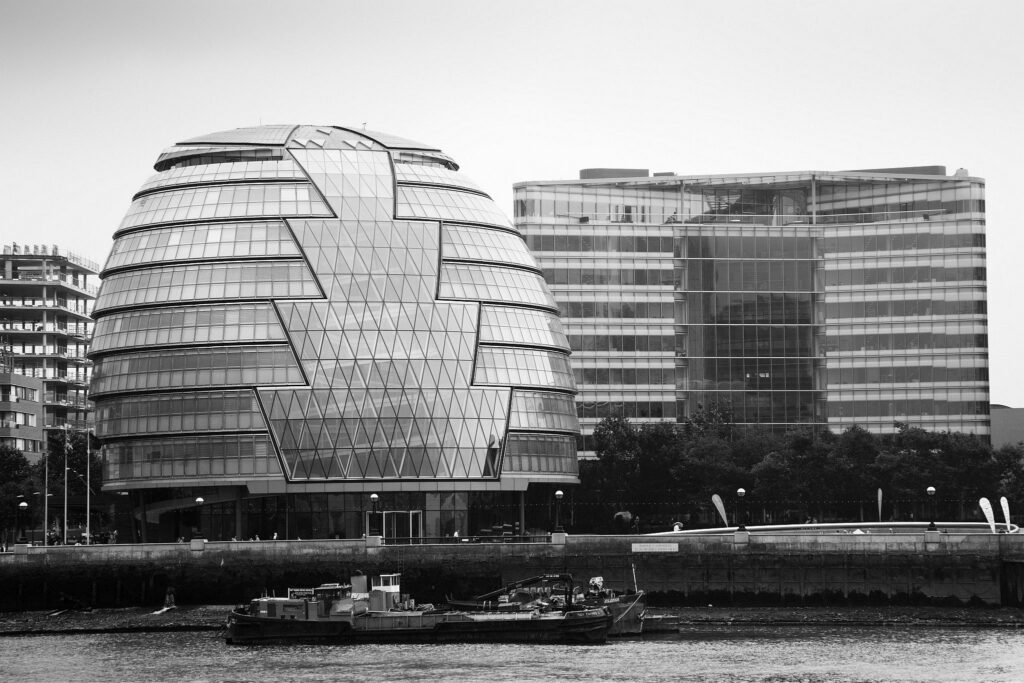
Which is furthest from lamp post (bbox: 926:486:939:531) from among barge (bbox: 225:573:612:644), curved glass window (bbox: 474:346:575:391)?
curved glass window (bbox: 474:346:575:391)

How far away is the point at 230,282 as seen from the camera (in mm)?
131375

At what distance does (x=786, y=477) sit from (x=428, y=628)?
59.1 m

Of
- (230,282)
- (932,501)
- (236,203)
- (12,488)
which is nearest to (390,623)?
(230,282)

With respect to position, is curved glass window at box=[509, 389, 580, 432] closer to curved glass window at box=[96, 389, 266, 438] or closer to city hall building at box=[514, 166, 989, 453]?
curved glass window at box=[96, 389, 266, 438]

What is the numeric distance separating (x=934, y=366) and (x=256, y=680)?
11242cm

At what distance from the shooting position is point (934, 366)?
179625mm

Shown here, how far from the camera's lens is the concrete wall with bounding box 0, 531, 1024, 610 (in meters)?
105

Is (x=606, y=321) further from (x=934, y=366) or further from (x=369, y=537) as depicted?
(x=369, y=537)

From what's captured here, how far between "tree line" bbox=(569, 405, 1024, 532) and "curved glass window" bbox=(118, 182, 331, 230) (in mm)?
31991

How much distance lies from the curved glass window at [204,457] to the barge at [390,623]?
31650 mm

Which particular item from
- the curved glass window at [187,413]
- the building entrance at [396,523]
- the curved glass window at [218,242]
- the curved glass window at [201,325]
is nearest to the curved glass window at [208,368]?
the curved glass window at [201,325]

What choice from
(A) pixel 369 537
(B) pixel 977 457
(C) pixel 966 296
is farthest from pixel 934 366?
(A) pixel 369 537

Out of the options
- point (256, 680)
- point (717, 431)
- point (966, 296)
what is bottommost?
point (256, 680)

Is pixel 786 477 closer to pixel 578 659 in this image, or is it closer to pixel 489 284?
pixel 489 284
